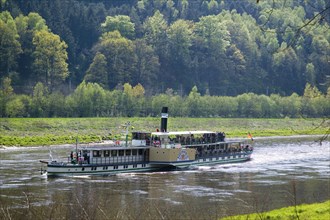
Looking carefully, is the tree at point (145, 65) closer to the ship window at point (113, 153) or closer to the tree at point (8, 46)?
the tree at point (8, 46)

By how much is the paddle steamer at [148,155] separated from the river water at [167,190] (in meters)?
1.68

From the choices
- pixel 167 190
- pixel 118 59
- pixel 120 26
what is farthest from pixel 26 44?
pixel 167 190

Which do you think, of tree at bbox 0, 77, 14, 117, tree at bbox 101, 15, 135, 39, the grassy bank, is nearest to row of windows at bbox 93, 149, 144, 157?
the grassy bank

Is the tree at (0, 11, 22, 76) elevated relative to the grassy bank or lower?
elevated

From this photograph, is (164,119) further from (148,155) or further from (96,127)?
(96,127)

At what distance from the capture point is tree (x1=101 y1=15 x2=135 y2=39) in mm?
192625

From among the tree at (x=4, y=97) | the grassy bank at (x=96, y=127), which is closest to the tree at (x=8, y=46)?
the tree at (x=4, y=97)

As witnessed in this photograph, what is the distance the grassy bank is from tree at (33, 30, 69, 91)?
133 ft

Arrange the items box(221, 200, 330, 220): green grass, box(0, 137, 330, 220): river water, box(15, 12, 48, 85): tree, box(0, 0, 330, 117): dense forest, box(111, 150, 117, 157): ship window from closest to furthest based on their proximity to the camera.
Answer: box(221, 200, 330, 220): green grass < box(0, 137, 330, 220): river water < box(111, 150, 117, 157): ship window < box(0, 0, 330, 117): dense forest < box(15, 12, 48, 85): tree

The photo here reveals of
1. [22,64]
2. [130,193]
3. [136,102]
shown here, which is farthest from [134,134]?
[22,64]

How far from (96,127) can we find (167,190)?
67340 mm

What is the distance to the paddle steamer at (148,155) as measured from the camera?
59.4 meters

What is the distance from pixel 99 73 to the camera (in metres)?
165

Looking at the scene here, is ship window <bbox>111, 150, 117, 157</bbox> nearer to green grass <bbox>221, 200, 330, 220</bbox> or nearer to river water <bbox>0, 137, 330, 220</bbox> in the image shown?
river water <bbox>0, 137, 330, 220</bbox>
